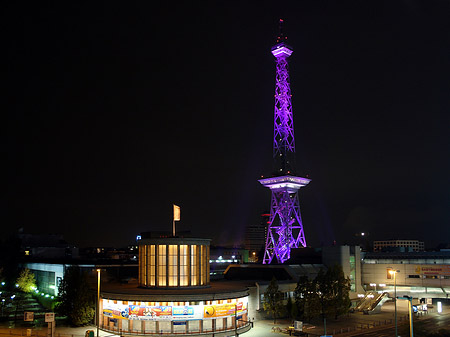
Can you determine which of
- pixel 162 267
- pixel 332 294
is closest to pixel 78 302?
pixel 162 267

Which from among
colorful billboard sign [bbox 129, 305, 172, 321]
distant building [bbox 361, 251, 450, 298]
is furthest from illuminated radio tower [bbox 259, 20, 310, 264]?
colorful billboard sign [bbox 129, 305, 172, 321]

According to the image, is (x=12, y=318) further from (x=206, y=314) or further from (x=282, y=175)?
(x=282, y=175)

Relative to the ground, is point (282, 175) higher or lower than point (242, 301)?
higher

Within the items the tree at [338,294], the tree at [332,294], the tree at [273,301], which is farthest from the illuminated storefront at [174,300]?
the tree at [338,294]

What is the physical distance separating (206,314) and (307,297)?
62.3 ft

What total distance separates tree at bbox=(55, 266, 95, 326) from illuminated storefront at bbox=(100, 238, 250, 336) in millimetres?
3302

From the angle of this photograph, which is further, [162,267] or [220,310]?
[162,267]

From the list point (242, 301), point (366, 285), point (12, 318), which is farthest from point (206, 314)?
point (366, 285)

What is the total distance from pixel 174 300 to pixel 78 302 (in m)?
15.7

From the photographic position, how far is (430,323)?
228ft

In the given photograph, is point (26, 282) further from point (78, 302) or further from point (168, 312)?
point (168, 312)

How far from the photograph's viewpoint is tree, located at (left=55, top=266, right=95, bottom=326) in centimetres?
6594

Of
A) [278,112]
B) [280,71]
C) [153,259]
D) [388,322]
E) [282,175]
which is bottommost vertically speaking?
[388,322]

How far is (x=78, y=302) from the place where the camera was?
6606 centimetres
